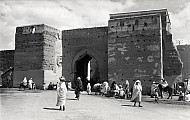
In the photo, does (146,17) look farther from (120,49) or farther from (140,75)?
(140,75)

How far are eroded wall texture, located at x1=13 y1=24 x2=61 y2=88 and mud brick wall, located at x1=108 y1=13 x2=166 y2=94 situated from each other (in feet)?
15.3

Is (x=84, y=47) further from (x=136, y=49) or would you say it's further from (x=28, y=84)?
(x=28, y=84)

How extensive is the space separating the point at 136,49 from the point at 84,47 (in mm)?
4412

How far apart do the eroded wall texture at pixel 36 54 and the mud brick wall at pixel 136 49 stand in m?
4.68

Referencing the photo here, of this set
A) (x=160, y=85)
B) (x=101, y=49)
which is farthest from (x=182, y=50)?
(x=160, y=85)

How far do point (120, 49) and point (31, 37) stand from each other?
7015 mm

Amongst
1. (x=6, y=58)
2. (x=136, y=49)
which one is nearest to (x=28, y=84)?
(x=6, y=58)

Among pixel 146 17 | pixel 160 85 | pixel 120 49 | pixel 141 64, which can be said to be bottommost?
pixel 160 85

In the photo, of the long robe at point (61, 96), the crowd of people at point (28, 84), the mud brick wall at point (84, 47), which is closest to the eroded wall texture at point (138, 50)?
the mud brick wall at point (84, 47)

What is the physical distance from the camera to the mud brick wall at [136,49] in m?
16.8

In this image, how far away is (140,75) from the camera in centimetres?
1695

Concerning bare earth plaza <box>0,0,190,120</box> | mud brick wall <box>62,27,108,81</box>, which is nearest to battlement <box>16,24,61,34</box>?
bare earth plaza <box>0,0,190,120</box>

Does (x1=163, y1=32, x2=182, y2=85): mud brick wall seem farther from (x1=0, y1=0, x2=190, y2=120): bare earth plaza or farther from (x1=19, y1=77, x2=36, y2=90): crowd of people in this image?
(x1=19, y1=77, x2=36, y2=90): crowd of people

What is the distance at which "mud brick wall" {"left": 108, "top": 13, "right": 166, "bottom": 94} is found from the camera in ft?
55.0
